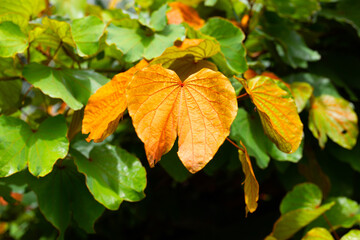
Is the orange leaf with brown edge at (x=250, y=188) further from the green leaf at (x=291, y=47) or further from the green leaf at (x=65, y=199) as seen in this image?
the green leaf at (x=291, y=47)

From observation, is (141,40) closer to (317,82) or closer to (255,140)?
(255,140)

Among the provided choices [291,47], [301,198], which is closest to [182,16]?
[291,47]

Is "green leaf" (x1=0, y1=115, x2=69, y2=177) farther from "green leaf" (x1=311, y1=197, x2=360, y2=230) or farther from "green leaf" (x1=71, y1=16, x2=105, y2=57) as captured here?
"green leaf" (x1=311, y1=197, x2=360, y2=230)

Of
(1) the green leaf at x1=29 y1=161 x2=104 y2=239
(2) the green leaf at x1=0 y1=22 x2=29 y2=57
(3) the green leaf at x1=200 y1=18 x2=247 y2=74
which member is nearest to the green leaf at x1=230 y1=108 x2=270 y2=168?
(3) the green leaf at x1=200 y1=18 x2=247 y2=74

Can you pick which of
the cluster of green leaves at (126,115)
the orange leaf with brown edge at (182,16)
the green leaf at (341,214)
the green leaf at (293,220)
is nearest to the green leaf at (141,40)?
the cluster of green leaves at (126,115)

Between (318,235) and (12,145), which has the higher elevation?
(12,145)

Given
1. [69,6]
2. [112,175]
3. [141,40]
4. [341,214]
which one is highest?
[141,40]
